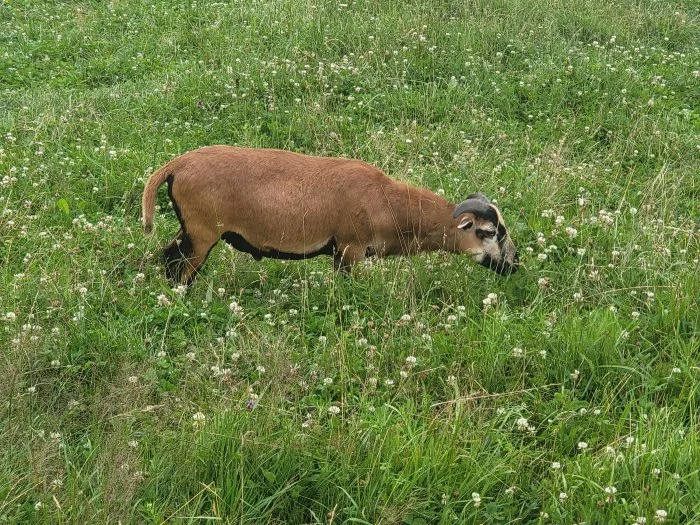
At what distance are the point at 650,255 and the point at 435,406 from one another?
2.50 metres

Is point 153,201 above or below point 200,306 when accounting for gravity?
above

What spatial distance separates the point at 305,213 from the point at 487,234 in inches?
57.3

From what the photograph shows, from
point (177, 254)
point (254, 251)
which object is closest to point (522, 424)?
point (254, 251)

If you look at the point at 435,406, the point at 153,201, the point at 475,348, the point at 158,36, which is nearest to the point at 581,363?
the point at 475,348

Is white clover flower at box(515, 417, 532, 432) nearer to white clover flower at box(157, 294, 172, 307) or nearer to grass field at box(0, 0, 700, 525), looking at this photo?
grass field at box(0, 0, 700, 525)

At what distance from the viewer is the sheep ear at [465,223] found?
22.1 ft

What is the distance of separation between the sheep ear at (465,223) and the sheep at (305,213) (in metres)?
0.01

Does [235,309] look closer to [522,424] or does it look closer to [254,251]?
[254,251]

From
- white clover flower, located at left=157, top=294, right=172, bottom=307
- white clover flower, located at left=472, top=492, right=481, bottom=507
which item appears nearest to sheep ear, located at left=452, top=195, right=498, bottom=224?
white clover flower, located at left=157, top=294, right=172, bottom=307

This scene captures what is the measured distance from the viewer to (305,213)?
671 centimetres

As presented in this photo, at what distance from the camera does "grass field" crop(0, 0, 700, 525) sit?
13.8 feet

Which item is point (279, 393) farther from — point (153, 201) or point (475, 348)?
point (153, 201)

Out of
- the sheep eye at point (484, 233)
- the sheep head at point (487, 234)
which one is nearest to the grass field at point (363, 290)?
the sheep head at point (487, 234)

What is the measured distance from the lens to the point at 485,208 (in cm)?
688
